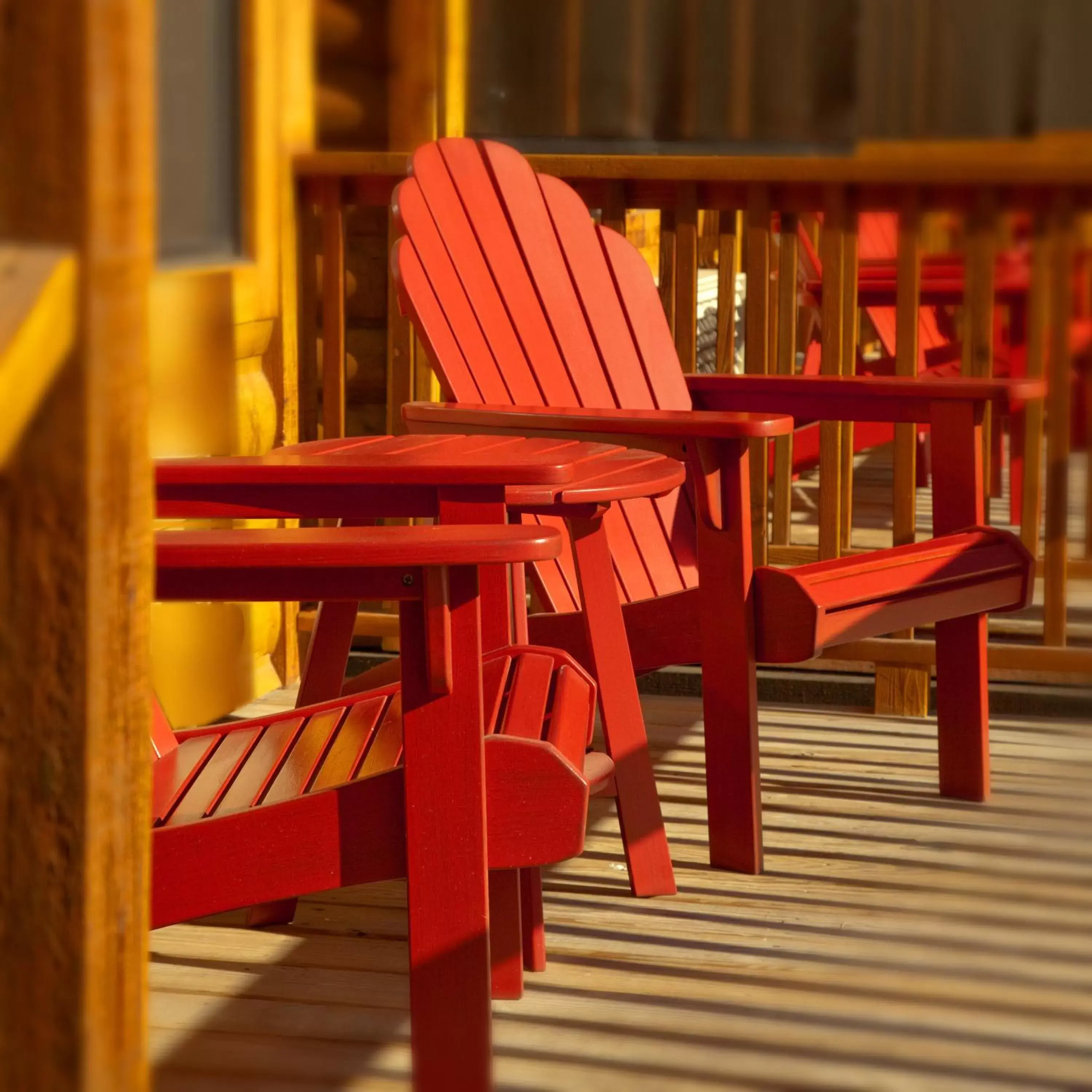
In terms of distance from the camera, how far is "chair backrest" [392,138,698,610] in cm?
263

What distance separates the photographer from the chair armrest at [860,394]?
108 inches

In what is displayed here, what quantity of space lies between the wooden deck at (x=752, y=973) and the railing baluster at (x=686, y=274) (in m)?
1.02

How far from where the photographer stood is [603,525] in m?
2.32

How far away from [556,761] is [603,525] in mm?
774

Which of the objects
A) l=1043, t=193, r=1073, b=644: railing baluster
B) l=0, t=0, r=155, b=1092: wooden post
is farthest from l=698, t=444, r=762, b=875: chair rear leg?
l=0, t=0, r=155, b=1092: wooden post

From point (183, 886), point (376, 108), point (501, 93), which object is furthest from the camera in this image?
point (501, 93)

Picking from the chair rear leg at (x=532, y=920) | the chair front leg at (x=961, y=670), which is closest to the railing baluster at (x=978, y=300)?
the chair front leg at (x=961, y=670)

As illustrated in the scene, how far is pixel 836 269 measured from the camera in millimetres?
3416

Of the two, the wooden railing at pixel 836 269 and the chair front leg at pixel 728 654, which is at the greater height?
the wooden railing at pixel 836 269

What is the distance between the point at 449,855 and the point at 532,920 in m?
0.59

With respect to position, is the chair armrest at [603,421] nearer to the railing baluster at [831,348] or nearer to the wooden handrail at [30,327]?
the railing baluster at [831,348]

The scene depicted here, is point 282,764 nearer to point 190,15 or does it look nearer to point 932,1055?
point 932,1055

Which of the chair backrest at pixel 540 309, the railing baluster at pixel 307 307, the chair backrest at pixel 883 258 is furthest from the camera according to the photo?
the chair backrest at pixel 883 258

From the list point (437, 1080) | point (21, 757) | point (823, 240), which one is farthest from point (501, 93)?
point (21, 757)
